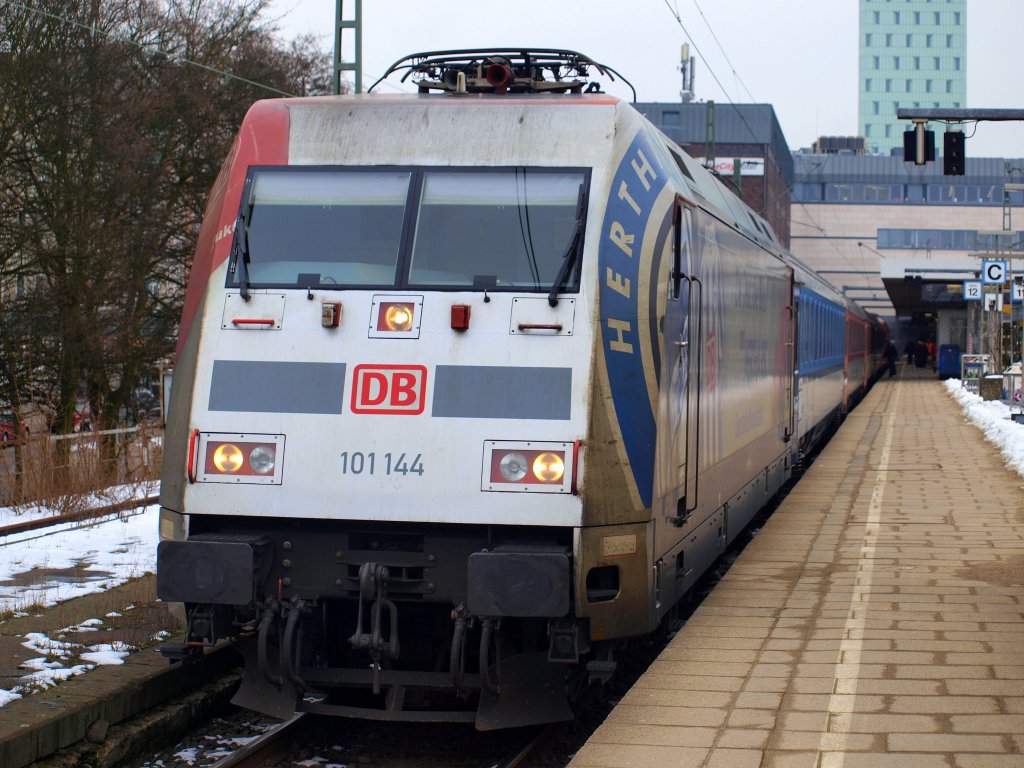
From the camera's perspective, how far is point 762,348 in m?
11.4

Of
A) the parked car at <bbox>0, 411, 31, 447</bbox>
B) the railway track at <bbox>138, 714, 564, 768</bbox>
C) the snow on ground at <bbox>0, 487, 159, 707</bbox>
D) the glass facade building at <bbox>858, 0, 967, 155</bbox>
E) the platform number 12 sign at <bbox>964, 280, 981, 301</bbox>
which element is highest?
the glass facade building at <bbox>858, 0, 967, 155</bbox>

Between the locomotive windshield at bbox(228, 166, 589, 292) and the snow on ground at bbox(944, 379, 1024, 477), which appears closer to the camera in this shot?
the locomotive windshield at bbox(228, 166, 589, 292)

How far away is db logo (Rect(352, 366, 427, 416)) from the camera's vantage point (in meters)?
6.18

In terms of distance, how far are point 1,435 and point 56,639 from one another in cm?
939

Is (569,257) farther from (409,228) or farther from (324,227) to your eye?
(324,227)

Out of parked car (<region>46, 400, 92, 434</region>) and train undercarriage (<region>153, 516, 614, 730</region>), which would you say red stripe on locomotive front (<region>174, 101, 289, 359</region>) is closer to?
A: train undercarriage (<region>153, 516, 614, 730</region>)

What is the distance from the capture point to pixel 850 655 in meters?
6.78

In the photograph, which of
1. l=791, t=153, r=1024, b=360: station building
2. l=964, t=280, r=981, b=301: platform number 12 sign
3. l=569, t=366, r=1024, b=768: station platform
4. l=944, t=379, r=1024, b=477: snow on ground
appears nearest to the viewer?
l=569, t=366, r=1024, b=768: station platform

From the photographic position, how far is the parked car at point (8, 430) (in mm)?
14633

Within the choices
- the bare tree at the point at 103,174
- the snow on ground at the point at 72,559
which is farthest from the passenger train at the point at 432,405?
the bare tree at the point at 103,174

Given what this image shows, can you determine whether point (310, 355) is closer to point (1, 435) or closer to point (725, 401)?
point (725, 401)

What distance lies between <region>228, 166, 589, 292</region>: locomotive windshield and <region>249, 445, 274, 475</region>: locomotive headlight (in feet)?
2.86

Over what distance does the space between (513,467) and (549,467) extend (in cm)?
17

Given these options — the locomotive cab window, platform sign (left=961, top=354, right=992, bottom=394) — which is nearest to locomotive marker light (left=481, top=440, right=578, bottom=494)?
the locomotive cab window
